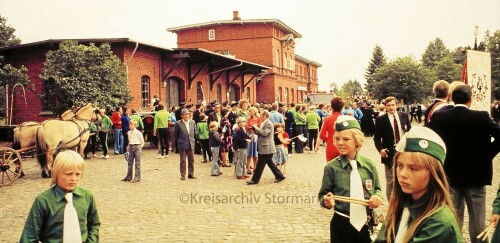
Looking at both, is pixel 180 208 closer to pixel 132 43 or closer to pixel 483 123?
pixel 483 123

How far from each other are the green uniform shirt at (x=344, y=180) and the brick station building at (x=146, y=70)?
1727 cm

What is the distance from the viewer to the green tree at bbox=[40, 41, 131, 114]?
16344 mm

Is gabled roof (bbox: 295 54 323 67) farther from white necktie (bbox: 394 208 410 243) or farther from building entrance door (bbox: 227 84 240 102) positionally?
white necktie (bbox: 394 208 410 243)

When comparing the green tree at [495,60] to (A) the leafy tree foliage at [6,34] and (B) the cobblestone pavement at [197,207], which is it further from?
(A) the leafy tree foliage at [6,34]

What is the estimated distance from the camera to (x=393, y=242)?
2146 mm

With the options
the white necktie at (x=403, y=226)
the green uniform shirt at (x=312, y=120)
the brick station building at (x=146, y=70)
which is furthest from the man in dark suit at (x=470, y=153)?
the brick station building at (x=146, y=70)

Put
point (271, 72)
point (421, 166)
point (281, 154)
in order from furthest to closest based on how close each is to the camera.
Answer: point (271, 72) < point (281, 154) < point (421, 166)

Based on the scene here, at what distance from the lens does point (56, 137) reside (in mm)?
11328

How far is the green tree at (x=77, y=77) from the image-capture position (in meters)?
16.3

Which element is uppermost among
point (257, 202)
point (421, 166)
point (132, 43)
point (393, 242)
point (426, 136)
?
point (132, 43)

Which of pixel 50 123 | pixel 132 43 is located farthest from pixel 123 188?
pixel 132 43

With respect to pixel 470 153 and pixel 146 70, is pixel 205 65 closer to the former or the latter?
pixel 146 70

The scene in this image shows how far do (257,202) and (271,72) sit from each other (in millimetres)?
32313

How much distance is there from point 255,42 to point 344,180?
122 feet
